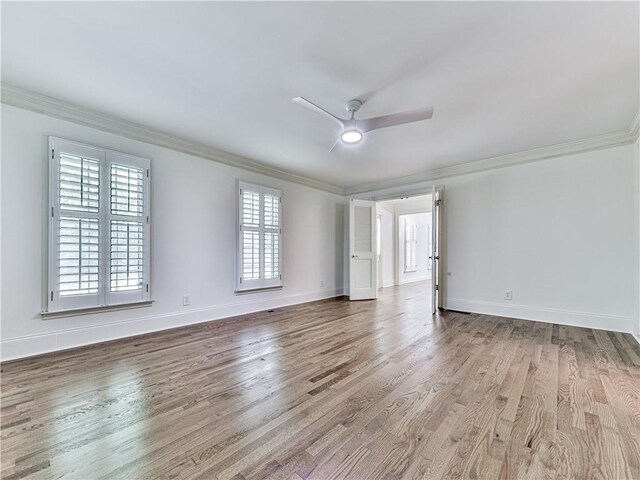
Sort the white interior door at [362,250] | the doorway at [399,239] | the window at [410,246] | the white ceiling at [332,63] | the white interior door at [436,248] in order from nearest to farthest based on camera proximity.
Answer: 1. the white ceiling at [332,63]
2. the white interior door at [436,248]
3. the white interior door at [362,250]
4. the doorway at [399,239]
5. the window at [410,246]

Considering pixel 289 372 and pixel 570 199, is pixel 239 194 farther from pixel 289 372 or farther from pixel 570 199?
pixel 570 199

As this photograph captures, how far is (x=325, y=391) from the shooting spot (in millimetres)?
2010

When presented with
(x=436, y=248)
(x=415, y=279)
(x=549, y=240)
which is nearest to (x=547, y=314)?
(x=549, y=240)

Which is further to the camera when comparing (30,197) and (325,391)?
(30,197)

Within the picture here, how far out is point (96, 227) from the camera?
2971 millimetres

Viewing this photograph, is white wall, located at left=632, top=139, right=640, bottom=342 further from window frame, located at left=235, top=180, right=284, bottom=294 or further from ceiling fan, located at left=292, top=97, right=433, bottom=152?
window frame, located at left=235, top=180, right=284, bottom=294

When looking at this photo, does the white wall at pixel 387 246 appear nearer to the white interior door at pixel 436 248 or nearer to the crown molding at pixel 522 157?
the crown molding at pixel 522 157

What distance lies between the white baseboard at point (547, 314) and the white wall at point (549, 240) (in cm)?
1

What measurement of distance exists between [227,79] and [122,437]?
8.80ft

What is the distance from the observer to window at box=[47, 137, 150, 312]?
2.76 metres

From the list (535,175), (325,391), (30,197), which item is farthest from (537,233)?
(30,197)

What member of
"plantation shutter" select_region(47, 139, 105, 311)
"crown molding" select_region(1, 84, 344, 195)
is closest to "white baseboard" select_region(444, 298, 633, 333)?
"crown molding" select_region(1, 84, 344, 195)

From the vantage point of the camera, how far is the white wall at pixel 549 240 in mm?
3465

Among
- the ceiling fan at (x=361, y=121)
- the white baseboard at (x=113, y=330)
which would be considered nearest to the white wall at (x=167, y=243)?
the white baseboard at (x=113, y=330)
